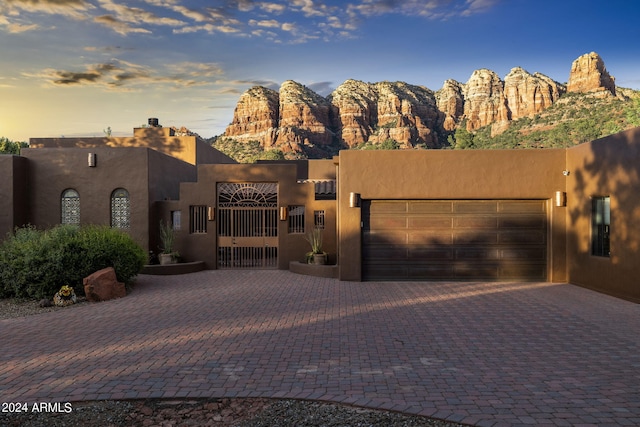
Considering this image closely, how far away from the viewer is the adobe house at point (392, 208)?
1043 centimetres

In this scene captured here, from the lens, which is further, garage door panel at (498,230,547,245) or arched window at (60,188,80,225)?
arched window at (60,188,80,225)

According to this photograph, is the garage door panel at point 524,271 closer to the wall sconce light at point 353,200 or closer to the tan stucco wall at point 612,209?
the tan stucco wall at point 612,209

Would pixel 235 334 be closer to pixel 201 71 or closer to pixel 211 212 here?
pixel 211 212

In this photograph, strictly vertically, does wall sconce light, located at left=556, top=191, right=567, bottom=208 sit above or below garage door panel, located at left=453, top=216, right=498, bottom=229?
above

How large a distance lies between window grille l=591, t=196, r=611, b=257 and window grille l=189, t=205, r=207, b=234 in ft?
39.4

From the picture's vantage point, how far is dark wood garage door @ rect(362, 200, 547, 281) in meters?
11.8

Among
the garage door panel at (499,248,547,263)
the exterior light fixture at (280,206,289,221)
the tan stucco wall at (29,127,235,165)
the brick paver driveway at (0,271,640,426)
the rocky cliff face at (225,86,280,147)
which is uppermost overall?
the rocky cliff face at (225,86,280,147)

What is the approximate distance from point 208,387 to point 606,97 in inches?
3033

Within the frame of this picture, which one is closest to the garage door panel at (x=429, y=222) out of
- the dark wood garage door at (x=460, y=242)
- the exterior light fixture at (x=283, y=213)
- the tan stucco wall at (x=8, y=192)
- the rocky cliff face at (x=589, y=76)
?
the dark wood garage door at (x=460, y=242)

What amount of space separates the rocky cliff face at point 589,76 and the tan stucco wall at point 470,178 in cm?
7641

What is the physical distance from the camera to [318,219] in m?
14.7

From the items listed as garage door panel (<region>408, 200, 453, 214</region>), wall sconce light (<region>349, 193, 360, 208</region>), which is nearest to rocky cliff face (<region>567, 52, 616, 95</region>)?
garage door panel (<region>408, 200, 453, 214</region>)

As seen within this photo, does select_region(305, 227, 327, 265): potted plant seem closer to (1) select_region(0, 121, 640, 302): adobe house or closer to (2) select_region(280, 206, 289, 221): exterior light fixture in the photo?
(1) select_region(0, 121, 640, 302): adobe house

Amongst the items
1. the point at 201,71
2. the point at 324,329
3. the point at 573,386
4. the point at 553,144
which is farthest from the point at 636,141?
the point at 553,144
